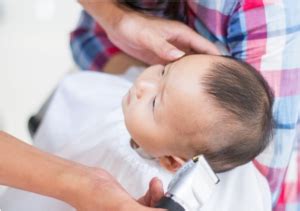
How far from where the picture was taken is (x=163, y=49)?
0.89 metres

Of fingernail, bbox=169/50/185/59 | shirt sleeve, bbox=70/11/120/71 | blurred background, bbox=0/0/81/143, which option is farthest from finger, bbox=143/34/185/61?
blurred background, bbox=0/0/81/143

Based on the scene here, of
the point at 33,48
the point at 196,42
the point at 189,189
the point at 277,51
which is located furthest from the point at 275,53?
the point at 33,48

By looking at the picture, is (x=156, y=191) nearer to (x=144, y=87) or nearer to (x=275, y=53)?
(x=144, y=87)

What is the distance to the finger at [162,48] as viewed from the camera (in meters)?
0.86

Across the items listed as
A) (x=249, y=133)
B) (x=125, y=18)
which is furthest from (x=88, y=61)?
(x=249, y=133)

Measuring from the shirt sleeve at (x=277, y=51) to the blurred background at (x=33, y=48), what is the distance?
818 millimetres

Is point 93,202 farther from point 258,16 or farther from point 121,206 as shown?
point 258,16

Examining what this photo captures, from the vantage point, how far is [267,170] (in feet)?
2.98

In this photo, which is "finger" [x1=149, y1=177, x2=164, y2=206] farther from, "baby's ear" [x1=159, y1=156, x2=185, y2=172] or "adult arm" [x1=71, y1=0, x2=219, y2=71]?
"adult arm" [x1=71, y1=0, x2=219, y2=71]

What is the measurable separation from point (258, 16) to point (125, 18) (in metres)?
0.24

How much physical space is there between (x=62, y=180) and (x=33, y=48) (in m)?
1.10

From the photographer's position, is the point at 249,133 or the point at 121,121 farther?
the point at 121,121

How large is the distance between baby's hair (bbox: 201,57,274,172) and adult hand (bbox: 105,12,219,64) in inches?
4.7

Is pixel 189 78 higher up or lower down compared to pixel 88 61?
higher up
